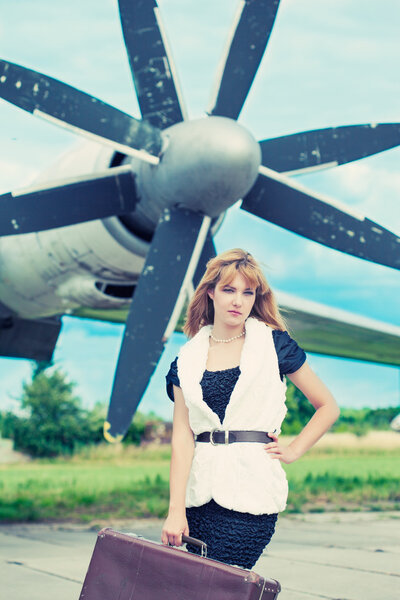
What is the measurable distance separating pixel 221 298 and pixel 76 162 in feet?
16.5

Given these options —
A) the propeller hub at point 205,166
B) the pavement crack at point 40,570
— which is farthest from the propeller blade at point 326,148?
the pavement crack at point 40,570

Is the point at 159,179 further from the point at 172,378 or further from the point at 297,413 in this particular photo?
the point at 297,413

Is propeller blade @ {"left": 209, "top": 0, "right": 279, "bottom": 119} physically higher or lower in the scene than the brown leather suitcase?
higher

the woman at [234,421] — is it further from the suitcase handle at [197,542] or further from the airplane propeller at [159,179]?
the airplane propeller at [159,179]

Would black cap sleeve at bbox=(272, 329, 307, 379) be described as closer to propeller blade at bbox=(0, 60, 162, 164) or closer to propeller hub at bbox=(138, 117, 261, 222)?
propeller hub at bbox=(138, 117, 261, 222)

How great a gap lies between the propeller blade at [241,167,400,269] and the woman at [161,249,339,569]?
170 inches

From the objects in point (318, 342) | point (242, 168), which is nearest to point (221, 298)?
point (242, 168)

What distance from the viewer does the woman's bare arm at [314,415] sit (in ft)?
7.86

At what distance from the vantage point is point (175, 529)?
91.3 inches

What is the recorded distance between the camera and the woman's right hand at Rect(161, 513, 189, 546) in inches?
91.4

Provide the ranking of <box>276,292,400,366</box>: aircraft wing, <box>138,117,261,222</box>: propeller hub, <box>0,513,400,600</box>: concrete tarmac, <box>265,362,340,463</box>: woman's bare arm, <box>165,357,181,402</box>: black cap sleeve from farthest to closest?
1. <box>276,292,400,366</box>: aircraft wing
2. <box>138,117,261,222</box>: propeller hub
3. <box>0,513,400,600</box>: concrete tarmac
4. <box>165,357,181,402</box>: black cap sleeve
5. <box>265,362,340,463</box>: woman's bare arm

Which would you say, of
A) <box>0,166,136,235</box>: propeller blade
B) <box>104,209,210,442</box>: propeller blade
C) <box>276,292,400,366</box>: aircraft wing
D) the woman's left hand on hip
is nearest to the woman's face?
the woman's left hand on hip

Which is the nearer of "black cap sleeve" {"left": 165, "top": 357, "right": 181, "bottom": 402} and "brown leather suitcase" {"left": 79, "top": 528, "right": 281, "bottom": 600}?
"brown leather suitcase" {"left": 79, "top": 528, "right": 281, "bottom": 600}

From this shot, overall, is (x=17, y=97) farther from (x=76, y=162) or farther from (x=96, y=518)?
(x=96, y=518)
